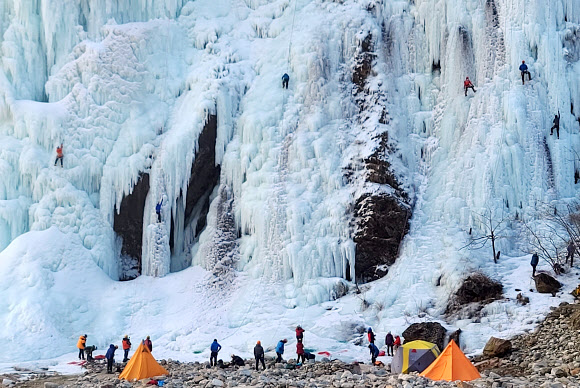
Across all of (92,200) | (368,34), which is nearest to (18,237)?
(92,200)

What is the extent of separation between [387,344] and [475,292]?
3.73 metres

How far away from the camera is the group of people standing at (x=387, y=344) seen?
2155cm

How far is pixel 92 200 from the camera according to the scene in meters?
30.0

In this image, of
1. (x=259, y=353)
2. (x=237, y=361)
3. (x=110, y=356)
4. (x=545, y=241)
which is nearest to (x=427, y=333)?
(x=259, y=353)

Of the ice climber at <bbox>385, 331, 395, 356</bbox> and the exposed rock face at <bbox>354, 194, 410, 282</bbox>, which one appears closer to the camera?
the ice climber at <bbox>385, 331, 395, 356</bbox>

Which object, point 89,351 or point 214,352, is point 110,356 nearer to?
point 89,351

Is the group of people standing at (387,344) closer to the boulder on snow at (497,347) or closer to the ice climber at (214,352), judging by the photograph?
the boulder on snow at (497,347)

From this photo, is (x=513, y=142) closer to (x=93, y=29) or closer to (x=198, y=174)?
(x=198, y=174)

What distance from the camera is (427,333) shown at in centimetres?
2202

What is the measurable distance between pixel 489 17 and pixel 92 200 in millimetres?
18037

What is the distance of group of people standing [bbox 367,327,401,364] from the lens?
70.7 feet

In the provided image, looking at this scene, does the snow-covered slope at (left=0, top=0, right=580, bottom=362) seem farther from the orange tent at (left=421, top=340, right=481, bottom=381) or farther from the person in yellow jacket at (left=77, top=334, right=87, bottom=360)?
the orange tent at (left=421, top=340, right=481, bottom=381)

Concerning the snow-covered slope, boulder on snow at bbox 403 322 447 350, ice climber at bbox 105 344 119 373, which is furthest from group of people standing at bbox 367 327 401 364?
ice climber at bbox 105 344 119 373

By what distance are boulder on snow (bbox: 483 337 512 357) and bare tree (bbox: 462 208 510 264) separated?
17.5 feet
